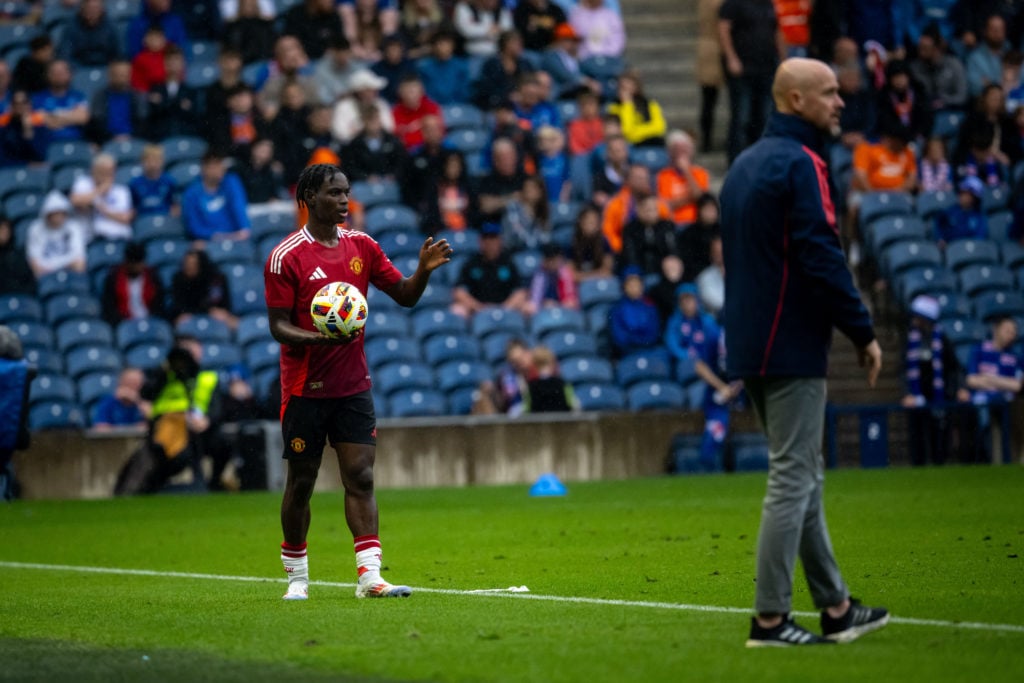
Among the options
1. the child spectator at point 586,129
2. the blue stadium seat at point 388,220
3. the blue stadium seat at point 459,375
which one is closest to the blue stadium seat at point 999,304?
the child spectator at point 586,129

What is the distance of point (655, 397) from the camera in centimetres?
2273

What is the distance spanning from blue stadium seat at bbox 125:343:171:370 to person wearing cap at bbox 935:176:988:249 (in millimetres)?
10916

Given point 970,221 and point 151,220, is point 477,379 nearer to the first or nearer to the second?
point 151,220

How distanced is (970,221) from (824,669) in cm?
1988

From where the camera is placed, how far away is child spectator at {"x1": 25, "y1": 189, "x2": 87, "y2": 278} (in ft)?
73.0

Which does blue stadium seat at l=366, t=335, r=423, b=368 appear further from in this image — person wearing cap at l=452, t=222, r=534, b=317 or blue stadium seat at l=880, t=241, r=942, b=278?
blue stadium seat at l=880, t=241, r=942, b=278

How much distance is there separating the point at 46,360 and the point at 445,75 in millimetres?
7498

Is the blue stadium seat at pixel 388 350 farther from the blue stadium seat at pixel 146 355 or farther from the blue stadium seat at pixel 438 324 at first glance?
the blue stadium seat at pixel 146 355

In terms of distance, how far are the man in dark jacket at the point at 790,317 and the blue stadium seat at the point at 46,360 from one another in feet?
51.6

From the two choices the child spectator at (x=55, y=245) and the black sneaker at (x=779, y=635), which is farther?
the child spectator at (x=55, y=245)

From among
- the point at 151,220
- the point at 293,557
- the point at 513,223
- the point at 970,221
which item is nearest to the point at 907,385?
the point at 970,221

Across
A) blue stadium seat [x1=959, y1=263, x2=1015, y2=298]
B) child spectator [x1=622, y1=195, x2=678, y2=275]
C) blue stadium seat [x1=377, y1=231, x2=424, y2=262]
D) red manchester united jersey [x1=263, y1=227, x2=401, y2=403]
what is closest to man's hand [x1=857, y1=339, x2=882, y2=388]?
red manchester united jersey [x1=263, y1=227, x2=401, y2=403]

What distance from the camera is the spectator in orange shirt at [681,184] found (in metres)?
24.9

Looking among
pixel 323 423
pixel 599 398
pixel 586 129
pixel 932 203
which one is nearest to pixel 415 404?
pixel 599 398
